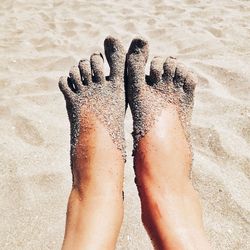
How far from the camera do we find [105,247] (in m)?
1.42

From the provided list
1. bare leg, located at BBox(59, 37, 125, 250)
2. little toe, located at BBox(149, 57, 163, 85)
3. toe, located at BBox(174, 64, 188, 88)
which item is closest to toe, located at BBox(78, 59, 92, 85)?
bare leg, located at BBox(59, 37, 125, 250)

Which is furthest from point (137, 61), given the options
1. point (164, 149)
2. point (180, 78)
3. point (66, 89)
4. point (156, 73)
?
point (164, 149)

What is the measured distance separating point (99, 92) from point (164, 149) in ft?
1.48

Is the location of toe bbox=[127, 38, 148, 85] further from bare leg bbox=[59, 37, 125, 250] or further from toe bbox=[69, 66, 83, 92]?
toe bbox=[69, 66, 83, 92]

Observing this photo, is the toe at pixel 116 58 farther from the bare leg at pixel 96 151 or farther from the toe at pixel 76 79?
the toe at pixel 76 79

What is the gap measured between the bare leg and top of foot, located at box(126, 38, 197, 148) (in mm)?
66

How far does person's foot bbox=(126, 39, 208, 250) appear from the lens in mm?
1552

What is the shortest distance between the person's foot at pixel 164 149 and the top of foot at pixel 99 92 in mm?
61

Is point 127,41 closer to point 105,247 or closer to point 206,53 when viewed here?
point 206,53

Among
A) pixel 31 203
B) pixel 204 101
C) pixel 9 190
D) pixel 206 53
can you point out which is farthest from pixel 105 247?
pixel 206 53

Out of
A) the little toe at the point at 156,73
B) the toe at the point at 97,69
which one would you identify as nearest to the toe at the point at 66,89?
the toe at the point at 97,69

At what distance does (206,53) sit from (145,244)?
177 cm

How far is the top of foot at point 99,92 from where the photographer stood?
1992 mm

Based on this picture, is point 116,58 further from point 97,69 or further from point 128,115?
point 128,115
